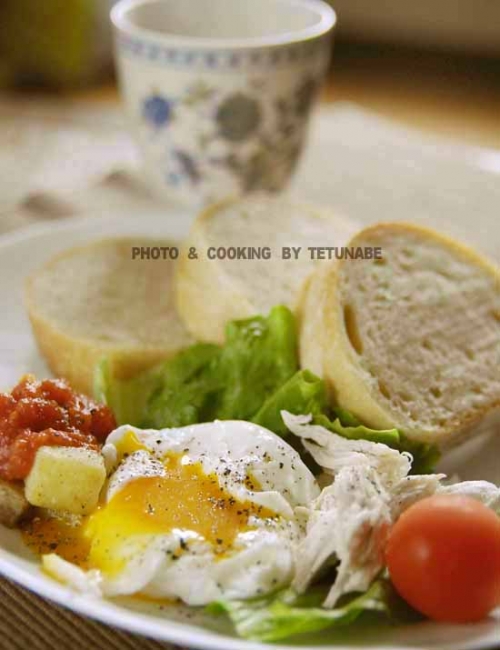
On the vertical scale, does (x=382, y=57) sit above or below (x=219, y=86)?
below

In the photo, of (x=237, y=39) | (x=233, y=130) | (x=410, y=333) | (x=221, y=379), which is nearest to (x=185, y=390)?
(x=221, y=379)

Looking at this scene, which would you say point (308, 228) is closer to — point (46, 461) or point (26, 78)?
point (46, 461)

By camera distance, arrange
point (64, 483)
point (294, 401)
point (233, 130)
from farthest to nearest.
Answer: point (233, 130), point (294, 401), point (64, 483)

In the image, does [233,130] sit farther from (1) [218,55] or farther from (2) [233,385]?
(2) [233,385]

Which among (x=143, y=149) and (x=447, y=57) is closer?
(x=143, y=149)

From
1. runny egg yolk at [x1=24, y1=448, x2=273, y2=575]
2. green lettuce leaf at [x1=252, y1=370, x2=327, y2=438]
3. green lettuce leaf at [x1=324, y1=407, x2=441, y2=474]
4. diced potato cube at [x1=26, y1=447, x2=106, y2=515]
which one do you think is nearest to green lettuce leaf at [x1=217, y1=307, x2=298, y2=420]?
green lettuce leaf at [x1=252, y1=370, x2=327, y2=438]

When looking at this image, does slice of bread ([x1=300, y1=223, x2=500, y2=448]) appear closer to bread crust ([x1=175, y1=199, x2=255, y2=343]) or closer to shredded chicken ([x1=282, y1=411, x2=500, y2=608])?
bread crust ([x1=175, y1=199, x2=255, y2=343])

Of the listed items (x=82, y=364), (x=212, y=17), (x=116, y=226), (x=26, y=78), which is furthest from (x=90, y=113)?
(x=82, y=364)
